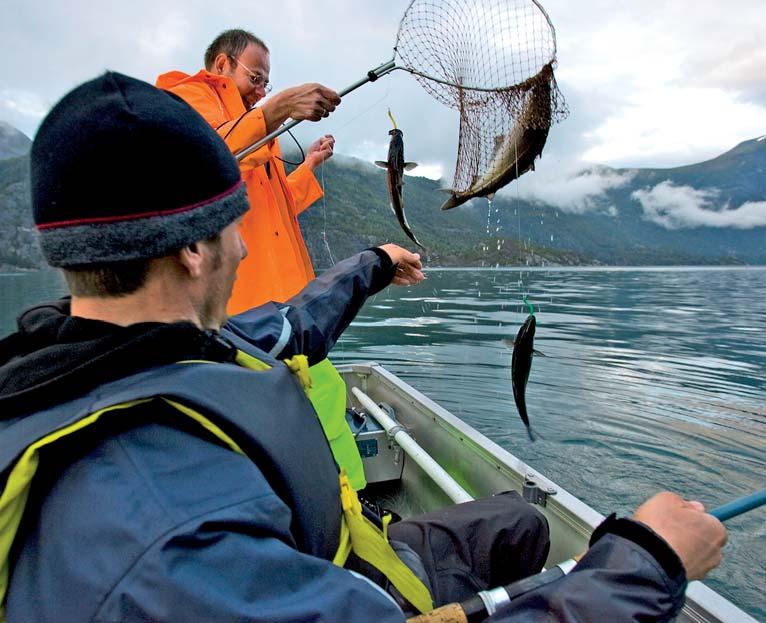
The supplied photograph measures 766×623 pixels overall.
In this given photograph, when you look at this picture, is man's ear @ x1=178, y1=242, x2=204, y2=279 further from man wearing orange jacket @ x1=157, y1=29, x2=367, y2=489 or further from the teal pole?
man wearing orange jacket @ x1=157, y1=29, x2=367, y2=489

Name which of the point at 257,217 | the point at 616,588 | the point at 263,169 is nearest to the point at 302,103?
the point at 263,169

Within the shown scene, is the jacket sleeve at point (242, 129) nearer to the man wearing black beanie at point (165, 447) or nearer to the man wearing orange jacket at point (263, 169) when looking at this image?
the man wearing orange jacket at point (263, 169)

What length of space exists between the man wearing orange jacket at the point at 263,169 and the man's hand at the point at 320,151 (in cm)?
59

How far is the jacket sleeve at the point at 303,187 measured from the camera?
466cm

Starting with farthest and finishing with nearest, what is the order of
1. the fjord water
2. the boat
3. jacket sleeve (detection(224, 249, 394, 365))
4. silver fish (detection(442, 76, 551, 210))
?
the fjord water
silver fish (detection(442, 76, 551, 210))
the boat
jacket sleeve (detection(224, 249, 394, 365))

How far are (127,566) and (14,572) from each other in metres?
0.31

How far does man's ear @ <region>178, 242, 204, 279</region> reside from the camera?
123cm

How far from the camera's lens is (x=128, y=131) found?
1133 millimetres

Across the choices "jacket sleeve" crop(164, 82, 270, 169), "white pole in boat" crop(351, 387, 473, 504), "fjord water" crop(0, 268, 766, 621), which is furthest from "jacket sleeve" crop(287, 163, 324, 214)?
"fjord water" crop(0, 268, 766, 621)

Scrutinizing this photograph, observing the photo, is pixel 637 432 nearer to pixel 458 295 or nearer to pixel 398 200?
pixel 398 200

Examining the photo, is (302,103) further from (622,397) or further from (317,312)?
(622,397)

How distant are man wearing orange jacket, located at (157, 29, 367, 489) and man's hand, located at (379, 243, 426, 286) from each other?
3.21ft

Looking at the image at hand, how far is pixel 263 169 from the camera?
3.77 metres

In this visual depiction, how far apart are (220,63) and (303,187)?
1253 mm
